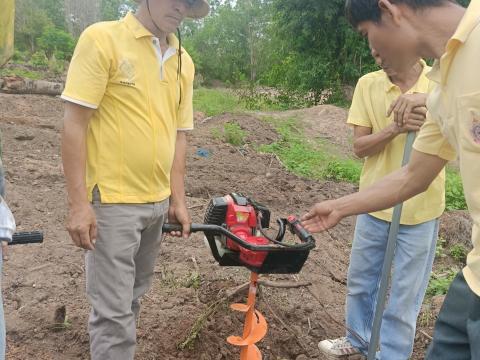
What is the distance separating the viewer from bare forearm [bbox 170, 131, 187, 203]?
9.06 ft

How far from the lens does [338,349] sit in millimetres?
3189

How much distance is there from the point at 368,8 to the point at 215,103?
14.4 m

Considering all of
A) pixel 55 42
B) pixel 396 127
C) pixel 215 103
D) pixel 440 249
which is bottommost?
pixel 440 249

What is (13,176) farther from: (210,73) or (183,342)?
(210,73)

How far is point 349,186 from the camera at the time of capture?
7785mm

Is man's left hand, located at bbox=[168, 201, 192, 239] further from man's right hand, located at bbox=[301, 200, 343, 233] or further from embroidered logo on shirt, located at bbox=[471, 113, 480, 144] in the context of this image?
embroidered logo on shirt, located at bbox=[471, 113, 480, 144]

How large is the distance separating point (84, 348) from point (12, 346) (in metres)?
0.40

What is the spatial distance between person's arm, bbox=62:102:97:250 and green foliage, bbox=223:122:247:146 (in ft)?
24.5

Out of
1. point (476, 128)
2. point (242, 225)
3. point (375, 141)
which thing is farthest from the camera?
point (375, 141)

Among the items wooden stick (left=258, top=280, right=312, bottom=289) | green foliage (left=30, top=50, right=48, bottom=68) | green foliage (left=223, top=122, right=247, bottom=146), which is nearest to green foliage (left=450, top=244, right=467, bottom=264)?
wooden stick (left=258, top=280, right=312, bottom=289)

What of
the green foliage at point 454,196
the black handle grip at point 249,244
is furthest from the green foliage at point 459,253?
the black handle grip at point 249,244

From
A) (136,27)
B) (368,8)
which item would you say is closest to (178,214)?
(136,27)

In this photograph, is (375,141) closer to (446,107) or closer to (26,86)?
(446,107)

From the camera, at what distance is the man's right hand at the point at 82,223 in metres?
2.21
